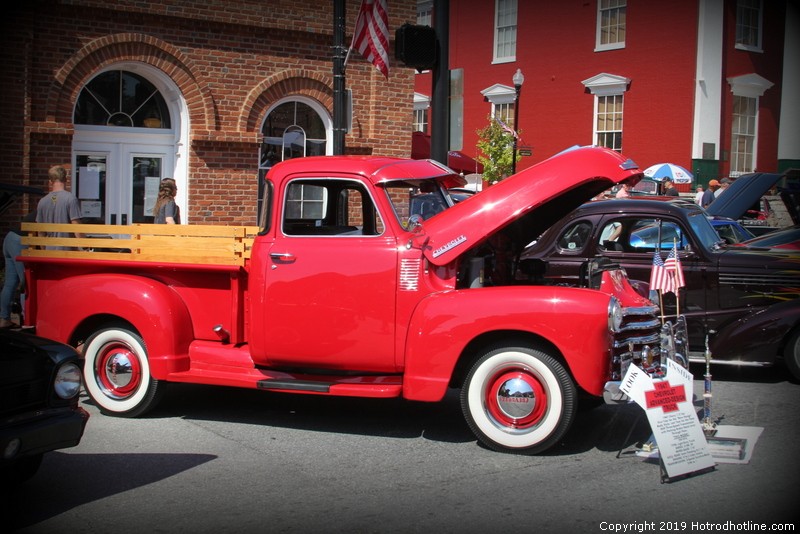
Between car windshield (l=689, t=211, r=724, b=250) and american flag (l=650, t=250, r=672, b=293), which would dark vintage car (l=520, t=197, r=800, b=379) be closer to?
car windshield (l=689, t=211, r=724, b=250)

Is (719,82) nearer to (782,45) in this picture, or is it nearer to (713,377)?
(782,45)

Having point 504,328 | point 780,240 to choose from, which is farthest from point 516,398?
point 780,240

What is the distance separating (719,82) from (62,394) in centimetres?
2204

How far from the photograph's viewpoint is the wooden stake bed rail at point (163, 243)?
22.7 feet

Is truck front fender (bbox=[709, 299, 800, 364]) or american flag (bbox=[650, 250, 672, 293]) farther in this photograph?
truck front fender (bbox=[709, 299, 800, 364])

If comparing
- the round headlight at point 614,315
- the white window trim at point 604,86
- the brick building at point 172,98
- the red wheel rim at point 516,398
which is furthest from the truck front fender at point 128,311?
the white window trim at point 604,86

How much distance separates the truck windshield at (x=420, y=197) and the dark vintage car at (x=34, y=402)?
9.19 feet

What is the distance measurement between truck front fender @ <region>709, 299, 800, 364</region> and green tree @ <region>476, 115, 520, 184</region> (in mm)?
19049

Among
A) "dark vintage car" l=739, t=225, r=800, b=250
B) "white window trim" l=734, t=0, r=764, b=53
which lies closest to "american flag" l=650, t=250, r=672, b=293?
"dark vintage car" l=739, t=225, r=800, b=250

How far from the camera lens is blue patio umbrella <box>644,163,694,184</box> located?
22.0m

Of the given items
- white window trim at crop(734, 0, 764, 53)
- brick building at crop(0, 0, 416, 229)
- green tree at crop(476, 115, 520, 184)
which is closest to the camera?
brick building at crop(0, 0, 416, 229)

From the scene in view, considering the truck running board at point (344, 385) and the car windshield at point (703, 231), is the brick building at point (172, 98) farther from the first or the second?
the truck running board at point (344, 385)

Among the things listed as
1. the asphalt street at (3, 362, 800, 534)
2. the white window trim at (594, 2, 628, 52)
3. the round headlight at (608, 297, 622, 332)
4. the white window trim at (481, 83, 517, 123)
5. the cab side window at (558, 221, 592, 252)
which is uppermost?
the white window trim at (594, 2, 628, 52)

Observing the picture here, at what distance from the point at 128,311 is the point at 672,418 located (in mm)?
4148
